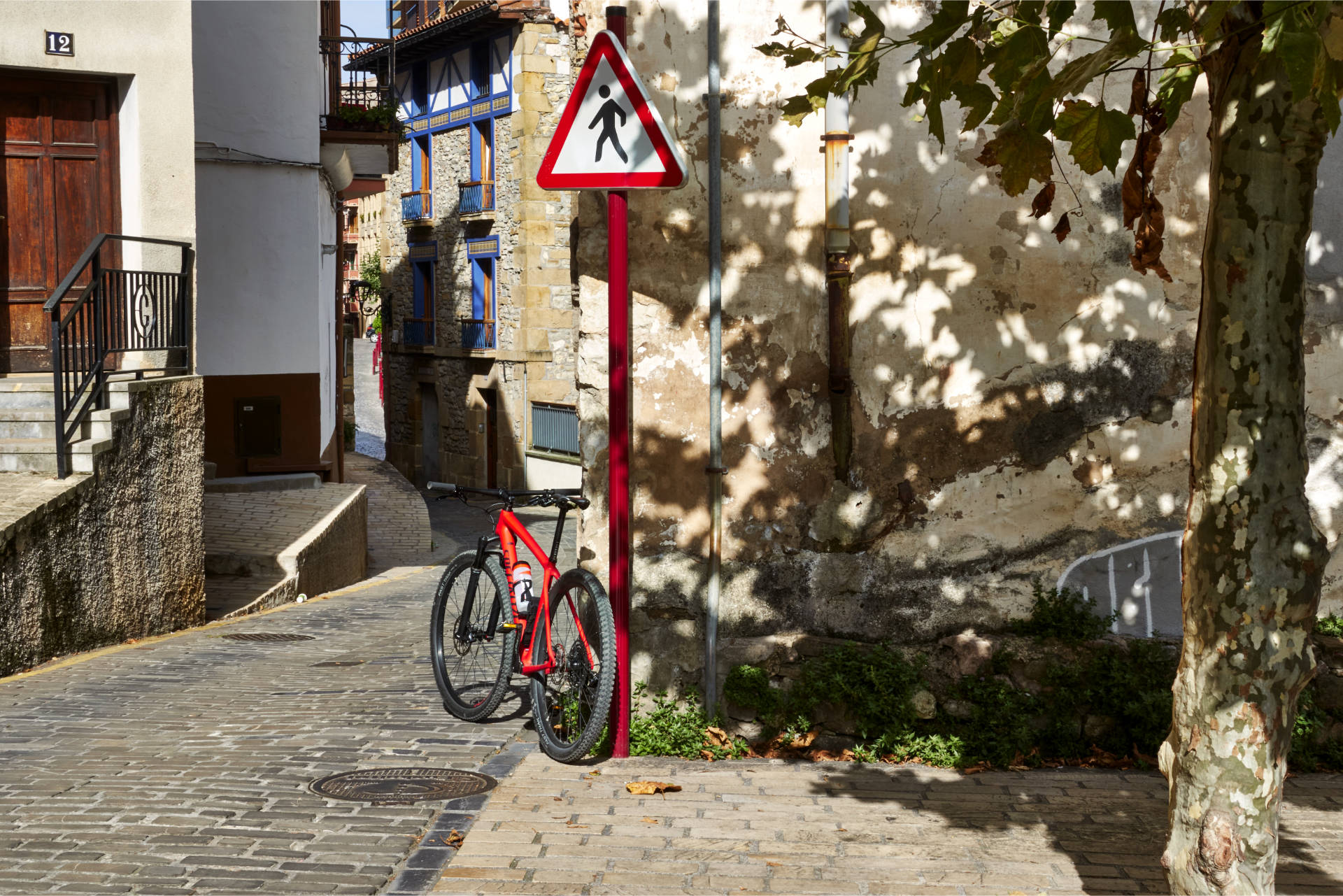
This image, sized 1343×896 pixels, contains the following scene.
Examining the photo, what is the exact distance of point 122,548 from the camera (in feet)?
31.1

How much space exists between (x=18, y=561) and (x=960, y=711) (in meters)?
5.68

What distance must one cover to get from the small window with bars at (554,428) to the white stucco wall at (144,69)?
20.2 meters

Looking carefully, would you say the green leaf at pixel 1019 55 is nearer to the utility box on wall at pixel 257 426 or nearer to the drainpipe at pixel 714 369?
the drainpipe at pixel 714 369

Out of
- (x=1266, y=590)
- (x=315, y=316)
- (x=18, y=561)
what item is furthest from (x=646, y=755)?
(x=315, y=316)

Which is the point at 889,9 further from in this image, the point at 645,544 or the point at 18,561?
the point at 18,561

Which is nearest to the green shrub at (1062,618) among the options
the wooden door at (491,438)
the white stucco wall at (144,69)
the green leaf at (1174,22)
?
the green leaf at (1174,22)

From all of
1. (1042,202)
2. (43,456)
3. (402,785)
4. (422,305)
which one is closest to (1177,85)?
(1042,202)

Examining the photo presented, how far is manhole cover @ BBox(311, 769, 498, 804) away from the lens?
529 cm

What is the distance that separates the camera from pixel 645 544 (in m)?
6.04

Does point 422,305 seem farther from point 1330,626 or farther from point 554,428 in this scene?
point 1330,626

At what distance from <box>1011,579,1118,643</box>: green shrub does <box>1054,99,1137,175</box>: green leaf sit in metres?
2.82

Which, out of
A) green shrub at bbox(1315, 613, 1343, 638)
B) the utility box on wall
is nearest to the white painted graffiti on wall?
green shrub at bbox(1315, 613, 1343, 638)

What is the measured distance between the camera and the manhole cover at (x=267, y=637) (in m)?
9.87

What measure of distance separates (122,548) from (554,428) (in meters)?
23.2
